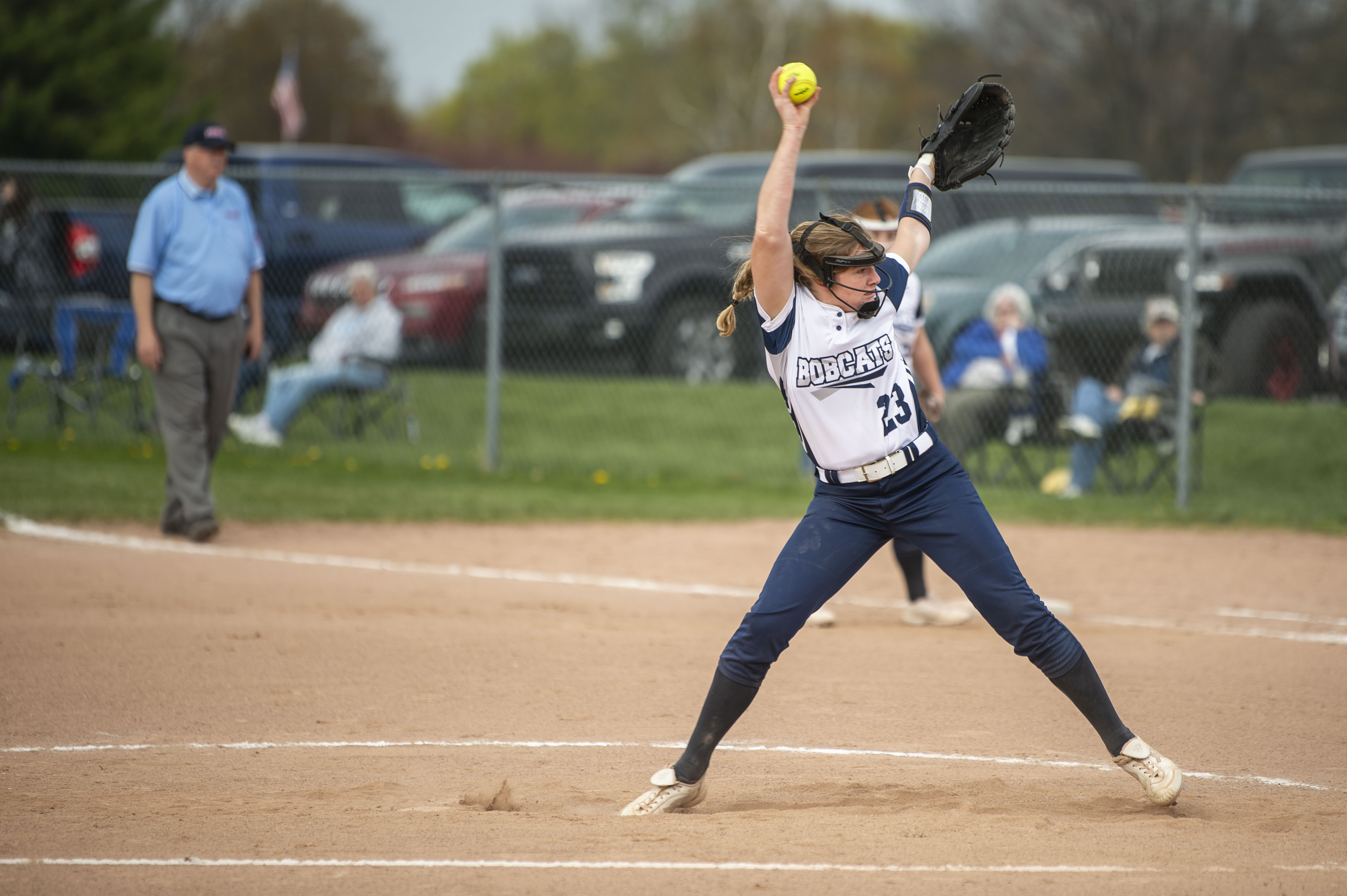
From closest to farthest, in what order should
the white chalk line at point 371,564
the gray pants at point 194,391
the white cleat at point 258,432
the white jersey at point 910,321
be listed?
the white jersey at point 910,321 → the white chalk line at point 371,564 → the gray pants at point 194,391 → the white cleat at point 258,432

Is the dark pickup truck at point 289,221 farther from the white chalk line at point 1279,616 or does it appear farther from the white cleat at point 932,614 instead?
the white chalk line at point 1279,616

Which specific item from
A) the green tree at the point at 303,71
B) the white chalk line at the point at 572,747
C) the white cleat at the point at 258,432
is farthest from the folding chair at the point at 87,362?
the green tree at the point at 303,71

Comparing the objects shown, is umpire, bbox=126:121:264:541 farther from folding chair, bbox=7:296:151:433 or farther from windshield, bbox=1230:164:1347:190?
windshield, bbox=1230:164:1347:190

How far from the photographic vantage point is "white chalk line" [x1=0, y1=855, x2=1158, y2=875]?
12.6 feet

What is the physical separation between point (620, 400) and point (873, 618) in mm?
6251

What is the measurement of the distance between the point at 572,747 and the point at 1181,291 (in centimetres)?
840

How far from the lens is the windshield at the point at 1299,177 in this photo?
15422 millimetres

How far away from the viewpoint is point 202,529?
9.01 m

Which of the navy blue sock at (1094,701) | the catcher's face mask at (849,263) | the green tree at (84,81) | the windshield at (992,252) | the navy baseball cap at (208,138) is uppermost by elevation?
the green tree at (84,81)

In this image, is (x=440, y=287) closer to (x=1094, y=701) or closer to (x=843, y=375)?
(x=843, y=375)

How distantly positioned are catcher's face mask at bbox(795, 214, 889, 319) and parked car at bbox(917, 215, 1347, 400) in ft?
27.6

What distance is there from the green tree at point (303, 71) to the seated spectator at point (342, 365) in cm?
2839

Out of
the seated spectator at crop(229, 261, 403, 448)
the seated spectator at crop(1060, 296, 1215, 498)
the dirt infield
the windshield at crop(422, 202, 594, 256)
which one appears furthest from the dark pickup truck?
the seated spectator at crop(1060, 296, 1215, 498)

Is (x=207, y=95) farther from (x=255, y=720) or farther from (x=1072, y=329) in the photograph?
(x=255, y=720)
